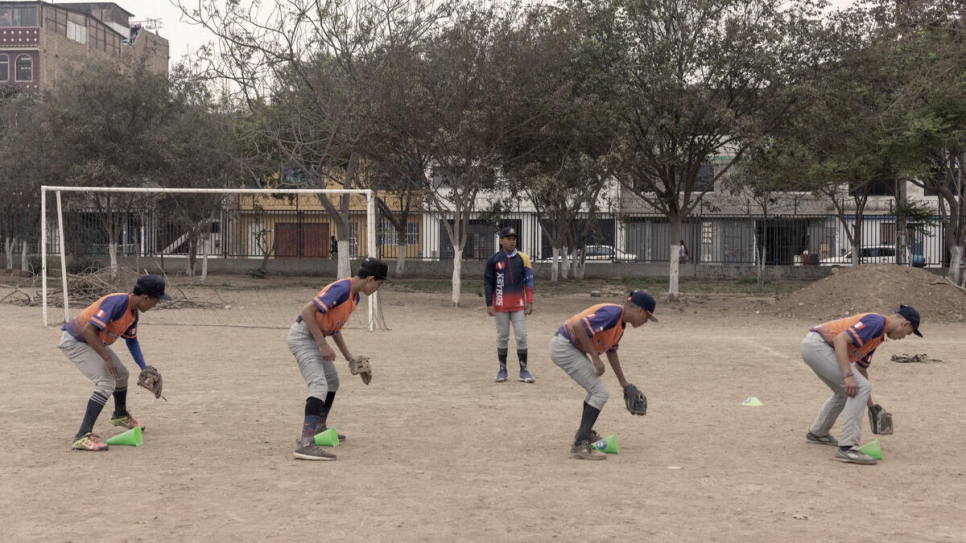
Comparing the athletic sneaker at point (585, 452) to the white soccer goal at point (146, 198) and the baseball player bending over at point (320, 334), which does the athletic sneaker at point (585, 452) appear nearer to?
the baseball player bending over at point (320, 334)

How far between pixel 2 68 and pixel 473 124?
52.0m

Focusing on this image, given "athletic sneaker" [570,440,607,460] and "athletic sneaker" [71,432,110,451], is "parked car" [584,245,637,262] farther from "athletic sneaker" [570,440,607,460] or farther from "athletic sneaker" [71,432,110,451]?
"athletic sneaker" [71,432,110,451]

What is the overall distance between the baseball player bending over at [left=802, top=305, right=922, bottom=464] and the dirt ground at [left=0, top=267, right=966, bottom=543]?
0.79 ft

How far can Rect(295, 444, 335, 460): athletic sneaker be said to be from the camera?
7.01 meters

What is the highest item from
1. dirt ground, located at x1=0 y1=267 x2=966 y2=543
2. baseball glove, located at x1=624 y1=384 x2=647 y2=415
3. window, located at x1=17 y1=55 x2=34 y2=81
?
window, located at x1=17 y1=55 x2=34 y2=81

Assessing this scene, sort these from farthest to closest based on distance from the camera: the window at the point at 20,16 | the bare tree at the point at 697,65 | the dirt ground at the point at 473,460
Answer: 1. the window at the point at 20,16
2. the bare tree at the point at 697,65
3. the dirt ground at the point at 473,460

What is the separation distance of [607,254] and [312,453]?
1239 inches

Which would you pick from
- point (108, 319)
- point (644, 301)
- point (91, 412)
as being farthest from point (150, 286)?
point (644, 301)

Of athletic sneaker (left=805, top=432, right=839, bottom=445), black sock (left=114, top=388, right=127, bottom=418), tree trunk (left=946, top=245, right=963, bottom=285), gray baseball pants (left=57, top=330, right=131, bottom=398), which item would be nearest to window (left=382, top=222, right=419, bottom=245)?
tree trunk (left=946, top=245, right=963, bottom=285)

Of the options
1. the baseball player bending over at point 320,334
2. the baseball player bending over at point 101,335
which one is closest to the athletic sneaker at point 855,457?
the baseball player bending over at point 320,334

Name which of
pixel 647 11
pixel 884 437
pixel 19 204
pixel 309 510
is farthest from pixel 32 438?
pixel 19 204

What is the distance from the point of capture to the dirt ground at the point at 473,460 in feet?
17.8

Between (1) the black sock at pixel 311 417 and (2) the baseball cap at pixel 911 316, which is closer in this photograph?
(2) the baseball cap at pixel 911 316

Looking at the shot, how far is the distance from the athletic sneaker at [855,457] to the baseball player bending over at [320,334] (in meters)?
3.55
